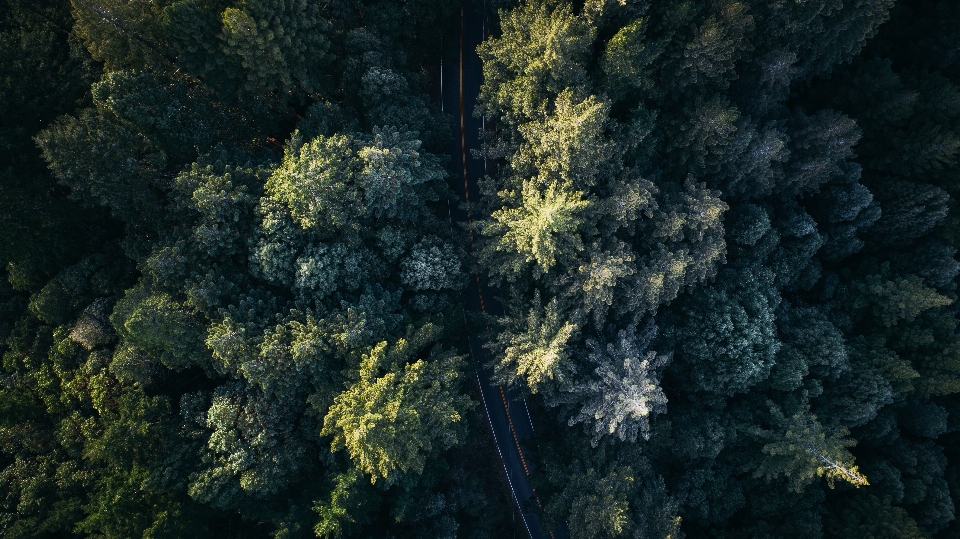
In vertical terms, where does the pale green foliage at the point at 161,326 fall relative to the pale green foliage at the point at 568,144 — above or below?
below

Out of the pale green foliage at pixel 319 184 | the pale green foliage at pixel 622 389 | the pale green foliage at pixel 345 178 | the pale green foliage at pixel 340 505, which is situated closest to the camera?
the pale green foliage at pixel 319 184

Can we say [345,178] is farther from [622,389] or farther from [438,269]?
[622,389]

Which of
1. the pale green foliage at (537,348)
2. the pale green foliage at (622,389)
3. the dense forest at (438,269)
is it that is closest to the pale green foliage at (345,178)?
the dense forest at (438,269)

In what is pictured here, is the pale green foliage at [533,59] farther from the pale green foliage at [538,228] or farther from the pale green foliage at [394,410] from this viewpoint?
the pale green foliage at [394,410]

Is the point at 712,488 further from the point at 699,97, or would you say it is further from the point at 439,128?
the point at 439,128

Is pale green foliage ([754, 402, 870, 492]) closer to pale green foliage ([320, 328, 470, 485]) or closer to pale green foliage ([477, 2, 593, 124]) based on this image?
pale green foliage ([320, 328, 470, 485])

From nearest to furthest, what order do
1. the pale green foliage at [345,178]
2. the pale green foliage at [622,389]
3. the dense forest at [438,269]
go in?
the pale green foliage at [345,178]
the dense forest at [438,269]
the pale green foliage at [622,389]
